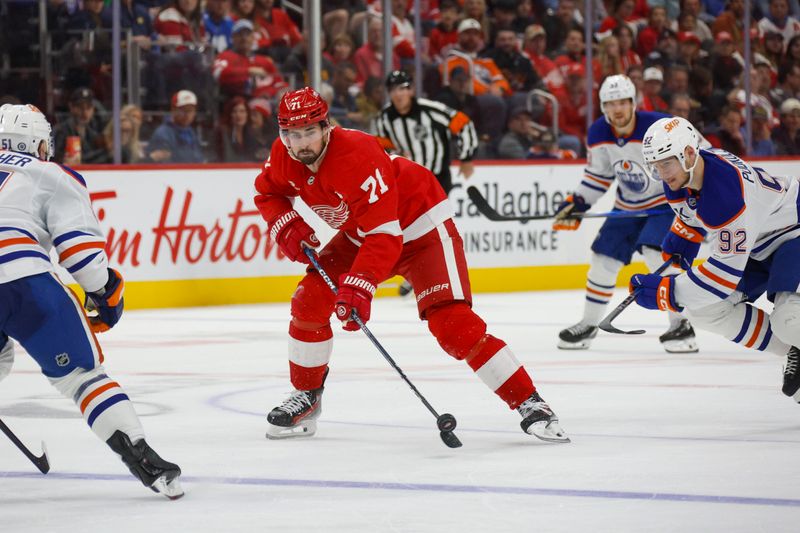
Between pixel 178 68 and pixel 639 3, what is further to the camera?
pixel 639 3

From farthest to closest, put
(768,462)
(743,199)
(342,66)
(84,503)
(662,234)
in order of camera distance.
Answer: (342,66) < (662,234) < (743,199) < (768,462) < (84,503)

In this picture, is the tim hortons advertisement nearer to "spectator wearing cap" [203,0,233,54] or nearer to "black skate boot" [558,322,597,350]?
"spectator wearing cap" [203,0,233,54]

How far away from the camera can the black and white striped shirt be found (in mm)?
9023

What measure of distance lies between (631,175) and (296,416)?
9.46 ft

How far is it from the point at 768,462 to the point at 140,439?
1.62m

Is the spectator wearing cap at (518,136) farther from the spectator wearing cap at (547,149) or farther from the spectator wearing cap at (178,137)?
the spectator wearing cap at (178,137)

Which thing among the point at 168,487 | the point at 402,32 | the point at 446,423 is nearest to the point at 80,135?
the point at 402,32

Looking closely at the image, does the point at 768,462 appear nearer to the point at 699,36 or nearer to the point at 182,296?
the point at 182,296

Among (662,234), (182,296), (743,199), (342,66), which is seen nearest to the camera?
(743,199)

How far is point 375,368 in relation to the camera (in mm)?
5973

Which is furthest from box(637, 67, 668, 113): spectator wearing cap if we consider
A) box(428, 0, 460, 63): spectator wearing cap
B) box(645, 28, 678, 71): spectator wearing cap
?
box(428, 0, 460, 63): spectator wearing cap

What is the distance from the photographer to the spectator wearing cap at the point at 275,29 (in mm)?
9555

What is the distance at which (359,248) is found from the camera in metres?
4.19

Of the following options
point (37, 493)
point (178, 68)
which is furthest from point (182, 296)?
point (37, 493)
